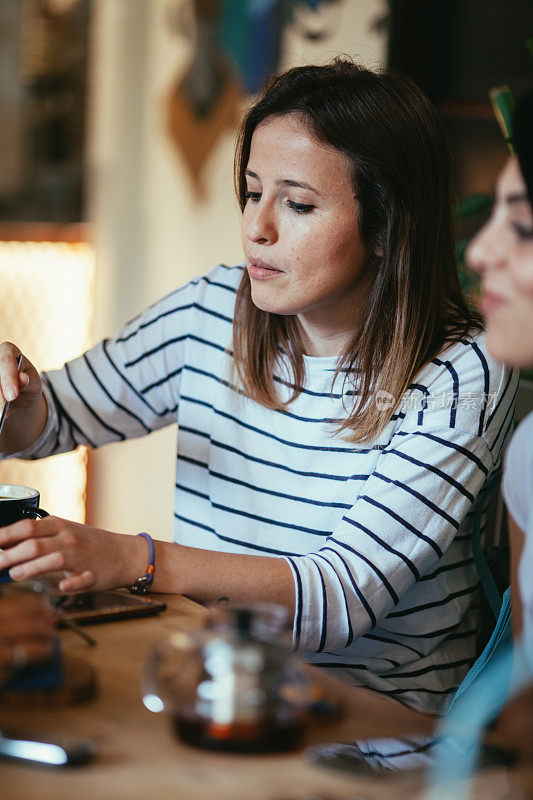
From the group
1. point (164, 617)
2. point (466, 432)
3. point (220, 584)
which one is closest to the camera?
point (164, 617)

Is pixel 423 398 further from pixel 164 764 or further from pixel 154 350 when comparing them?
pixel 164 764

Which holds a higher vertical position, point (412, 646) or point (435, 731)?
point (435, 731)

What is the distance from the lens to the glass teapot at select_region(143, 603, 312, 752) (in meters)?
0.63

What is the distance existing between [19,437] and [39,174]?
209 centimetres

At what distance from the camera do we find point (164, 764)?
2.13ft

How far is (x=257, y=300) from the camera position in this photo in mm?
1383

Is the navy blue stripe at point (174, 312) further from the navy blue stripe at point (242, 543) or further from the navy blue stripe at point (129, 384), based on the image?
the navy blue stripe at point (242, 543)

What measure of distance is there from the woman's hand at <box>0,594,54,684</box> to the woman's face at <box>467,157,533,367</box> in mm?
471

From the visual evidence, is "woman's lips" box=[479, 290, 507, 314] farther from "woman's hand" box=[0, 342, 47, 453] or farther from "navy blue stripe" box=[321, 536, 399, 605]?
"woman's hand" box=[0, 342, 47, 453]

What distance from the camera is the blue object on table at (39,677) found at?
71cm

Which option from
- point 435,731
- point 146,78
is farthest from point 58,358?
point 435,731

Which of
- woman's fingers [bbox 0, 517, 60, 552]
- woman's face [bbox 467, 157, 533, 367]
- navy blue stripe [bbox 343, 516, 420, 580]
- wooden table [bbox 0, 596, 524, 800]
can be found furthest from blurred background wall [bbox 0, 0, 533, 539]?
wooden table [bbox 0, 596, 524, 800]

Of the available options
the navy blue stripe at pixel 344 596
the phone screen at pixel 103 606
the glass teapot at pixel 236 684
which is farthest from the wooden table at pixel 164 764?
the navy blue stripe at pixel 344 596

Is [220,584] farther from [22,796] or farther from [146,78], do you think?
[146,78]
